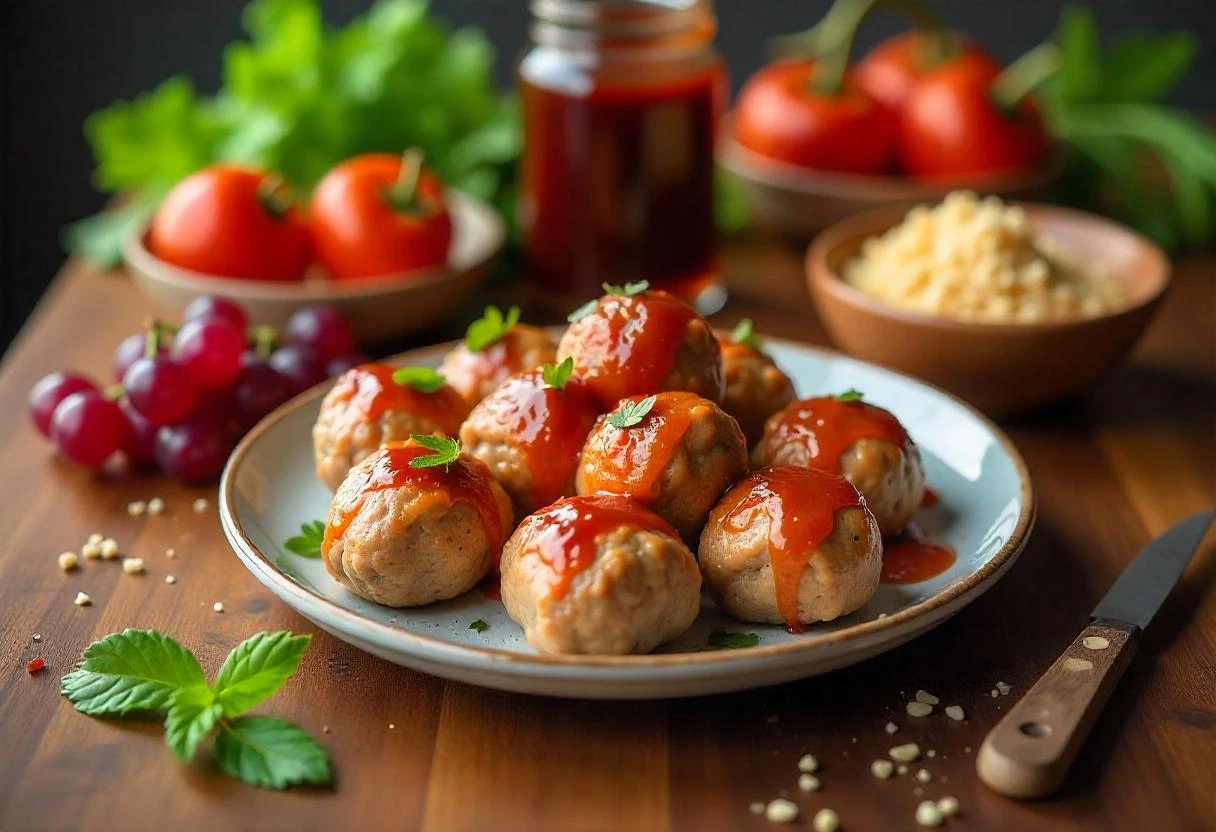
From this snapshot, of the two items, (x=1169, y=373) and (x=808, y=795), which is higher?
(x=808, y=795)

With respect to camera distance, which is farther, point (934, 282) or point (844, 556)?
point (934, 282)

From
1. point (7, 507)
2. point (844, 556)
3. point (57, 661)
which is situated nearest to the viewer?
point (844, 556)

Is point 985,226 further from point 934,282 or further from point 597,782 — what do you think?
point 597,782

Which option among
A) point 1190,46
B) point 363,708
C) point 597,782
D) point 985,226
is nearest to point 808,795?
point 597,782

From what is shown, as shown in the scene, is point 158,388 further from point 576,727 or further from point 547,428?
point 576,727

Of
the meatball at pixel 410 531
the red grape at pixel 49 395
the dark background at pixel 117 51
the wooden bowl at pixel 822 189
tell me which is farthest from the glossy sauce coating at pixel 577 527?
the dark background at pixel 117 51

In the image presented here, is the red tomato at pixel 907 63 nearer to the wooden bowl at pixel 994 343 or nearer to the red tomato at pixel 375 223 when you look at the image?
the wooden bowl at pixel 994 343

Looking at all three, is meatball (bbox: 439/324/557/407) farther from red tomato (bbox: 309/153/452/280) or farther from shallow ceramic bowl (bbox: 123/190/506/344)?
red tomato (bbox: 309/153/452/280)
